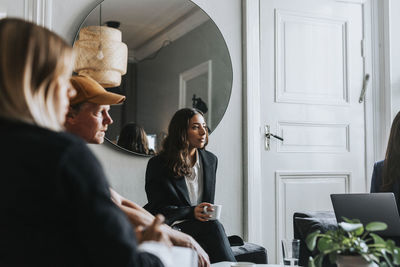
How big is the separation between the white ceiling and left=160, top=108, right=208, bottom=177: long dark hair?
21.6 inches

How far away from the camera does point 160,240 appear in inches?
48.1

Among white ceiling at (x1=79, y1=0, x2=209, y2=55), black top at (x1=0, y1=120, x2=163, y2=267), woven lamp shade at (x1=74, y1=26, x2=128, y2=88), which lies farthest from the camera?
white ceiling at (x1=79, y1=0, x2=209, y2=55)

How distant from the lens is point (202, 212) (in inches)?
107

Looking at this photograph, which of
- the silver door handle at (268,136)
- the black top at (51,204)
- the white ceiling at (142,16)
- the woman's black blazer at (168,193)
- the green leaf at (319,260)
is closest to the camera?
the black top at (51,204)

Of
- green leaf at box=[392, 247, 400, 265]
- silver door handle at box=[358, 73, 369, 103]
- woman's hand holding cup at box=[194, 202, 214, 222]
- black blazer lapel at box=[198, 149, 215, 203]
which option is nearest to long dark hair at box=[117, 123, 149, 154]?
black blazer lapel at box=[198, 149, 215, 203]

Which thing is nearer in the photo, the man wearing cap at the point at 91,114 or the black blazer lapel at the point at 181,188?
the man wearing cap at the point at 91,114

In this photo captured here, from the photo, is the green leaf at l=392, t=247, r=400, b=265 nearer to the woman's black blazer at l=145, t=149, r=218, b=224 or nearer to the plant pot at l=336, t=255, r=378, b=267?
the plant pot at l=336, t=255, r=378, b=267

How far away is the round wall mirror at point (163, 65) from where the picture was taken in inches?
126

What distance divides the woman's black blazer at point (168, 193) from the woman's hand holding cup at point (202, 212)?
5 centimetres

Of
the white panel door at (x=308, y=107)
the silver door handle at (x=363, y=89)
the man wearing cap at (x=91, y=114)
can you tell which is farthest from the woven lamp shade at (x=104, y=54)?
the silver door handle at (x=363, y=89)

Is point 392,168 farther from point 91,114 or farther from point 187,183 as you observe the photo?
point 91,114

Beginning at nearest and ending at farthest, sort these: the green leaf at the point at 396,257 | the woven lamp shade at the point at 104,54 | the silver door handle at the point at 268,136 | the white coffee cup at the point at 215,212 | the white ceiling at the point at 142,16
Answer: the green leaf at the point at 396,257 → the white coffee cup at the point at 215,212 → the woven lamp shade at the point at 104,54 → the white ceiling at the point at 142,16 → the silver door handle at the point at 268,136

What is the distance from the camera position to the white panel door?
3.68 m

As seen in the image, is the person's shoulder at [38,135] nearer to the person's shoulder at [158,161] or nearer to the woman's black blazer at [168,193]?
the woman's black blazer at [168,193]
